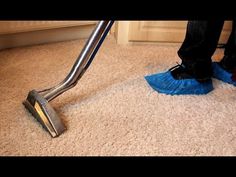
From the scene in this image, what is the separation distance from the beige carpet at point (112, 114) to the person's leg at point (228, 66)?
0.11 ft

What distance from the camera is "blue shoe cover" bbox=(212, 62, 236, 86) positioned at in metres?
1.25

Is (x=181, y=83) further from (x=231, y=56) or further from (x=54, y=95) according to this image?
(x=54, y=95)

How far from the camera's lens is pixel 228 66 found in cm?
128

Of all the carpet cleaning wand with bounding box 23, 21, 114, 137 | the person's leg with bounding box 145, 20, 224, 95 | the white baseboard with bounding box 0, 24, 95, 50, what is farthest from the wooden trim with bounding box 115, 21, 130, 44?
the carpet cleaning wand with bounding box 23, 21, 114, 137

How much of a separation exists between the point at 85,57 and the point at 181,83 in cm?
47

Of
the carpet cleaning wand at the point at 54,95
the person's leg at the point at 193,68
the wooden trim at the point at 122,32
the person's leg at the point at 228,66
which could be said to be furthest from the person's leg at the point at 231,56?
the carpet cleaning wand at the point at 54,95

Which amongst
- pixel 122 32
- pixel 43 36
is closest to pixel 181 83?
pixel 122 32

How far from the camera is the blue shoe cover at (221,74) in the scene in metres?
1.25

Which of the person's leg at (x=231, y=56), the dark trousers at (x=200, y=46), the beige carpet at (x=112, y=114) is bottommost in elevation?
the beige carpet at (x=112, y=114)

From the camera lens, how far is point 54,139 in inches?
33.1

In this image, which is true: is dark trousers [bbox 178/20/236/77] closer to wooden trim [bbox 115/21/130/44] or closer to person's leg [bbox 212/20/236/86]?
person's leg [bbox 212/20/236/86]

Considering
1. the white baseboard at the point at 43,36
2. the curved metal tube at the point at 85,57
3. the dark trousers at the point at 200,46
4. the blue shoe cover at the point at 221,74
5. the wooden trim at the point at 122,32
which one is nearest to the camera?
the curved metal tube at the point at 85,57

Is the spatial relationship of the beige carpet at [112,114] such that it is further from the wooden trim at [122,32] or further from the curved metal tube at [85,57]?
the wooden trim at [122,32]

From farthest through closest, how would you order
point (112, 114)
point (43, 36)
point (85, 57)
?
point (43, 36) → point (112, 114) → point (85, 57)
